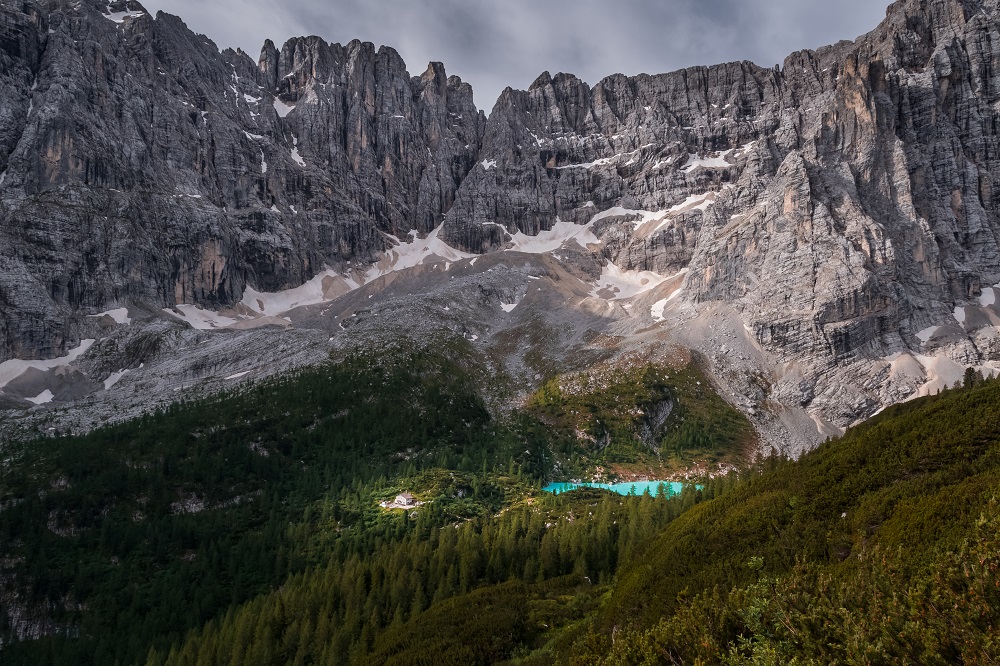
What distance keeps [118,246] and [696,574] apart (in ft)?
648

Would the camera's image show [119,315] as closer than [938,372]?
No

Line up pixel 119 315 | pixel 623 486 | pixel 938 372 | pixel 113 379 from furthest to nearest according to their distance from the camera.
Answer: pixel 119 315
pixel 113 379
pixel 938 372
pixel 623 486

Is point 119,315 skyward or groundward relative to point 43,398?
skyward

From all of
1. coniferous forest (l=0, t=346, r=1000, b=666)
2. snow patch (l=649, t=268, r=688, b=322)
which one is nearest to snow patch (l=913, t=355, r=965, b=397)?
coniferous forest (l=0, t=346, r=1000, b=666)

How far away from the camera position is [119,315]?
7239 inches

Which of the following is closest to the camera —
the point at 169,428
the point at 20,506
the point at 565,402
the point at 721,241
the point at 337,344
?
the point at 20,506

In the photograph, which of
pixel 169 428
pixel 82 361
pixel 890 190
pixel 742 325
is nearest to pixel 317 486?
pixel 169 428

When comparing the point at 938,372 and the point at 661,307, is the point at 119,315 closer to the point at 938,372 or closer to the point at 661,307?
the point at 661,307

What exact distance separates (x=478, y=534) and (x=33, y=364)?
143 metres

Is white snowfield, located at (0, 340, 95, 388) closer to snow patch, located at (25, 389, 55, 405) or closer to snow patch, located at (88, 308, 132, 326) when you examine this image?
snow patch, located at (25, 389, 55, 405)

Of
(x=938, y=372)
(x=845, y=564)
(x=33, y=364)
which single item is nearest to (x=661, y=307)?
(x=938, y=372)

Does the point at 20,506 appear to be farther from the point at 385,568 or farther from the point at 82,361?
the point at 82,361

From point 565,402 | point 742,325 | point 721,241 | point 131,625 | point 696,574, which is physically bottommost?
point 131,625

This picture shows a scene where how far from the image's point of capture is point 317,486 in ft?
358
